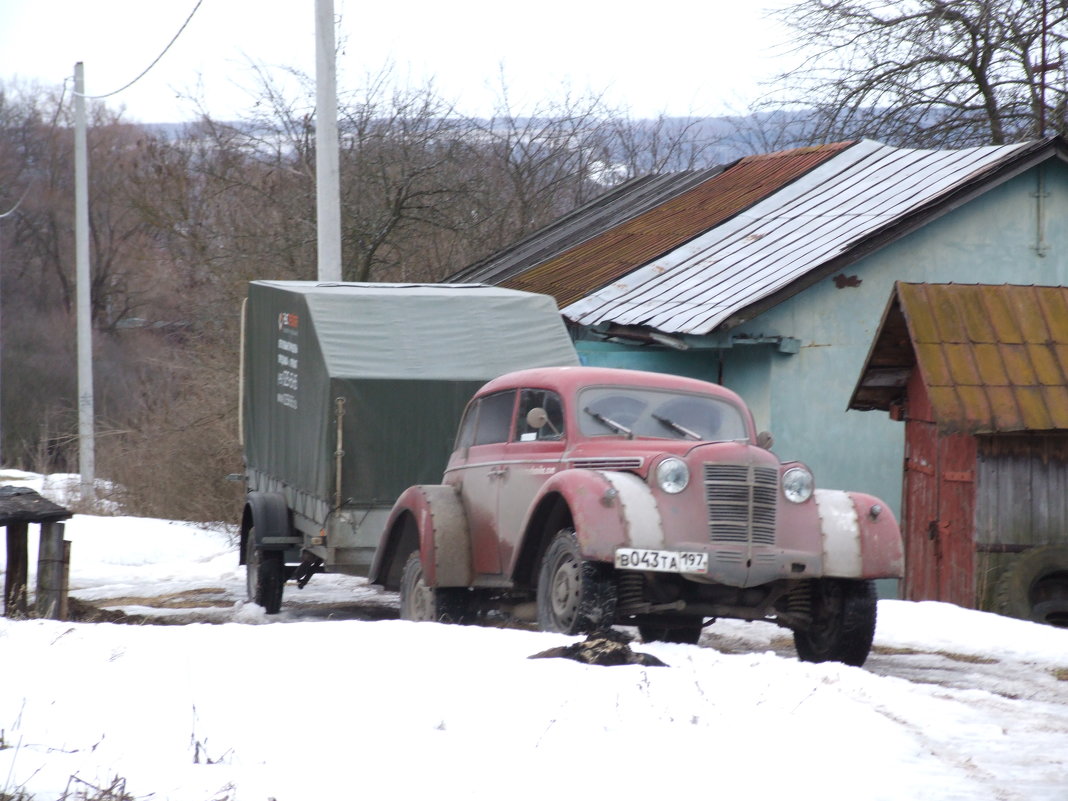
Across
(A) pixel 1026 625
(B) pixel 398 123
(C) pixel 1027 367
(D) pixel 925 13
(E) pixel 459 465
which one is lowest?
(A) pixel 1026 625

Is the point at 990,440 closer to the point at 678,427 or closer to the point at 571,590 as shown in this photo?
the point at 678,427

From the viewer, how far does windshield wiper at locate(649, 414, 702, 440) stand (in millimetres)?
9266

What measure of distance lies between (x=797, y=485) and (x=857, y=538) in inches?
19.2

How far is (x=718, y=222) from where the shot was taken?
18.9 m

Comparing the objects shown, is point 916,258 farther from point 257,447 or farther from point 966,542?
point 257,447

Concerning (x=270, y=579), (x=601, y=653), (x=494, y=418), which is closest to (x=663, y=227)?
(x=270, y=579)

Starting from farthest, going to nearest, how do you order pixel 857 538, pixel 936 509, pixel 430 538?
pixel 936 509 < pixel 430 538 < pixel 857 538

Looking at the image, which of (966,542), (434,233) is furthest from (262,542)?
(434,233)

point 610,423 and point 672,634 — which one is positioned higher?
point 610,423

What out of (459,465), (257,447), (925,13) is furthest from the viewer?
(925,13)

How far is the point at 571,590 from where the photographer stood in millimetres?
8406

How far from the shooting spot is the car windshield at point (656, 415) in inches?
364

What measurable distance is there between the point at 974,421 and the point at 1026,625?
231cm

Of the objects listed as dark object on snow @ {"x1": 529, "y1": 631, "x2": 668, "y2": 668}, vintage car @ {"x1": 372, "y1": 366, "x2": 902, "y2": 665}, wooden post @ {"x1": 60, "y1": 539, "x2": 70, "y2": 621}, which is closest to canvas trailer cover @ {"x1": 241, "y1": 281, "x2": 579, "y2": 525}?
vintage car @ {"x1": 372, "y1": 366, "x2": 902, "y2": 665}
